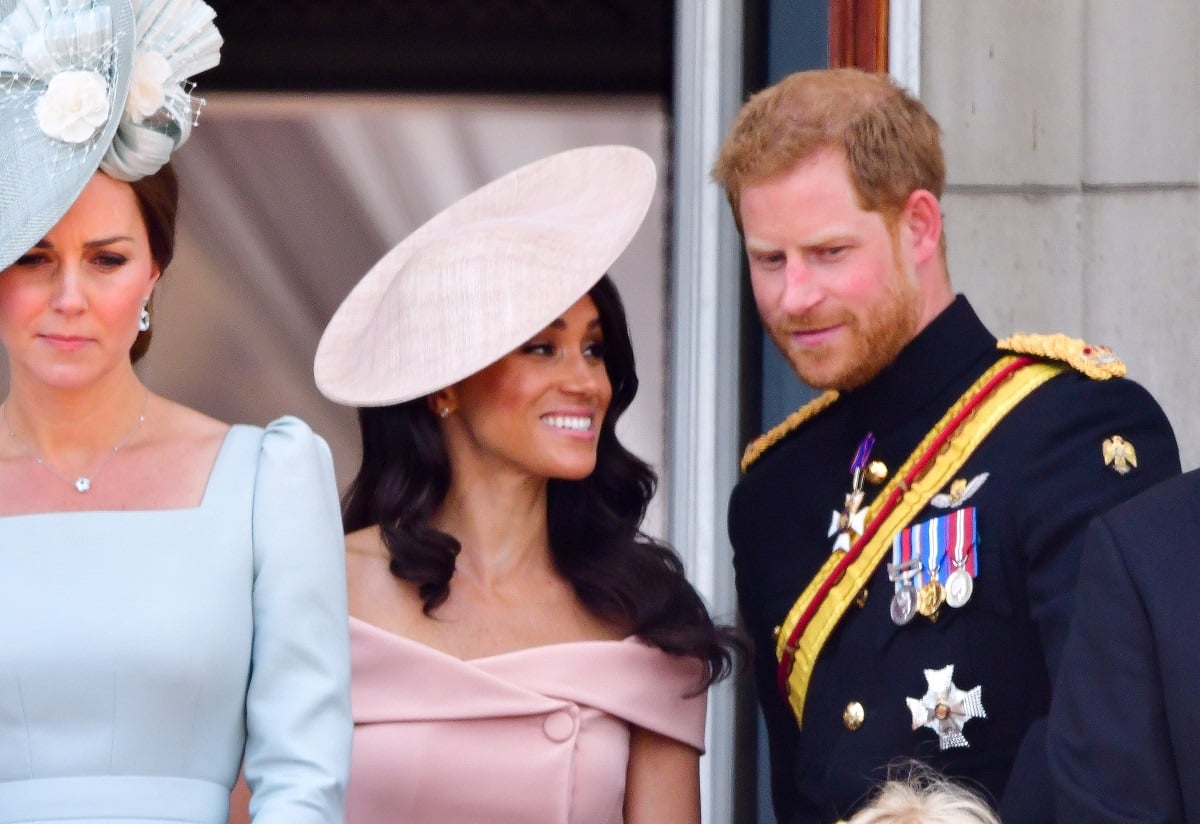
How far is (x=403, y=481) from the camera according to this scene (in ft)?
11.2

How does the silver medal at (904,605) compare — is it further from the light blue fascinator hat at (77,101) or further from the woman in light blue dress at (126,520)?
the light blue fascinator hat at (77,101)

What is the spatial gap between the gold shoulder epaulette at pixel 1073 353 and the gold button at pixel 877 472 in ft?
0.76

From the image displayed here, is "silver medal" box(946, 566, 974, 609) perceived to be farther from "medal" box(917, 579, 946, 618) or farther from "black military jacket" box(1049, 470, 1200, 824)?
"black military jacket" box(1049, 470, 1200, 824)

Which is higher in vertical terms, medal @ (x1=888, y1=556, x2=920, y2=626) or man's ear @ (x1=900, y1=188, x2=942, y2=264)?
man's ear @ (x1=900, y1=188, x2=942, y2=264)

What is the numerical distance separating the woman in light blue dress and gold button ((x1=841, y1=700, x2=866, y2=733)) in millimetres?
685

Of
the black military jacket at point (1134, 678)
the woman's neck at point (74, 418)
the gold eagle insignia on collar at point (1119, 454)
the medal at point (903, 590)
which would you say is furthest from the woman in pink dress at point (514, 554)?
the black military jacket at point (1134, 678)

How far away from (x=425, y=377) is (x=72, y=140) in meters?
0.76

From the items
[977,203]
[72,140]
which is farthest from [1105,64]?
[72,140]

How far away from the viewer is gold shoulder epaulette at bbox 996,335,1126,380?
2980 millimetres

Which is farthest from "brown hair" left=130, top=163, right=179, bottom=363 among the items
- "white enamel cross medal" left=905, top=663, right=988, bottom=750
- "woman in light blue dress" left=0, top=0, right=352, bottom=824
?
"white enamel cross medal" left=905, top=663, right=988, bottom=750

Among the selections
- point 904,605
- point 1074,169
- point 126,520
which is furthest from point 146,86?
point 1074,169

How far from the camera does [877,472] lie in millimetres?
3143

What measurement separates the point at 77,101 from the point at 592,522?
1.12m

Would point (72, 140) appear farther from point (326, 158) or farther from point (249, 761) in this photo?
point (326, 158)
